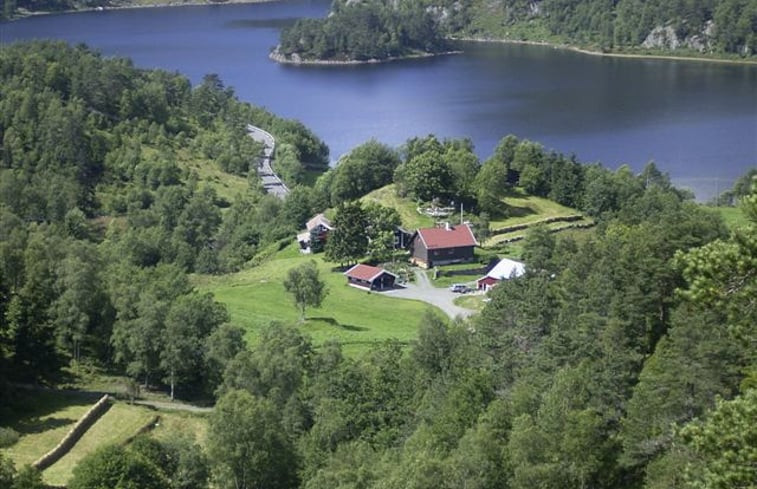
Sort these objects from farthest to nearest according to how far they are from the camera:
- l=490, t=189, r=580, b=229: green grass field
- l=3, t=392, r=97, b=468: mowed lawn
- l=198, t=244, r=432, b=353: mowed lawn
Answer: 1. l=490, t=189, r=580, b=229: green grass field
2. l=198, t=244, r=432, b=353: mowed lawn
3. l=3, t=392, r=97, b=468: mowed lawn

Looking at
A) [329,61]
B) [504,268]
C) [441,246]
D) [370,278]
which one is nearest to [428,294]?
[370,278]

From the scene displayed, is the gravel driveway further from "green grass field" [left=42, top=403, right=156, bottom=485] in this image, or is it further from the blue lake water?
the blue lake water

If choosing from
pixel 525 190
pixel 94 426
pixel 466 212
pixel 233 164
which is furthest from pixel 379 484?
pixel 233 164

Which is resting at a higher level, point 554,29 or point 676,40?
point 554,29

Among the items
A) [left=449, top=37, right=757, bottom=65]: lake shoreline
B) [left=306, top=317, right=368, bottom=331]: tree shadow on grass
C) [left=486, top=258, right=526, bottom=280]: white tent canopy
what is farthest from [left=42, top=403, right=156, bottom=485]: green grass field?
[left=449, top=37, right=757, bottom=65]: lake shoreline

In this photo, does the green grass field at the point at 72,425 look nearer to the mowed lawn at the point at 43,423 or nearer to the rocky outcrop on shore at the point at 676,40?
the mowed lawn at the point at 43,423

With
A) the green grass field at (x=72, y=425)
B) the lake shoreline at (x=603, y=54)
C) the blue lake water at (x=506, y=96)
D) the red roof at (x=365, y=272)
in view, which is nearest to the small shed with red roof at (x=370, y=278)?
the red roof at (x=365, y=272)

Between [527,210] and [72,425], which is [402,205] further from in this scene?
[72,425]
